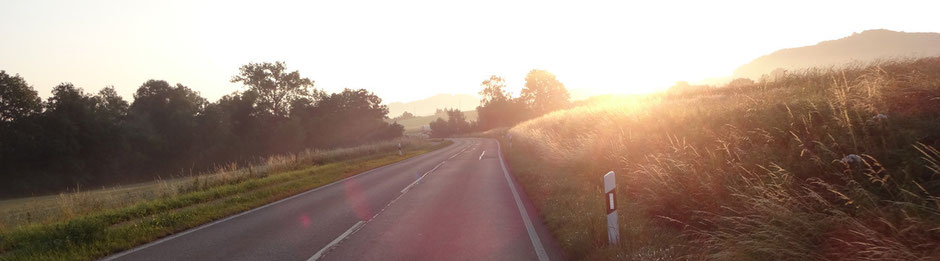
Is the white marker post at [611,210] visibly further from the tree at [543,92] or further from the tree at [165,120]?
the tree at [543,92]

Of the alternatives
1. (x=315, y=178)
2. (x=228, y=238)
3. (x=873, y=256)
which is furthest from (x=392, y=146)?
(x=873, y=256)

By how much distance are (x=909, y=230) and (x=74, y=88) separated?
52084 mm

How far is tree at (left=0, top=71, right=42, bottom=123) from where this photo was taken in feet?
112

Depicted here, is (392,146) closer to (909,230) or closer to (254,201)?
(254,201)

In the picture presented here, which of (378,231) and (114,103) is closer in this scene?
(378,231)

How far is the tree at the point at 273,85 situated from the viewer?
187ft

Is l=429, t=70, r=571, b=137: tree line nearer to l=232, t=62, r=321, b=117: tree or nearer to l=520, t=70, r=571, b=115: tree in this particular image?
l=520, t=70, r=571, b=115: tree

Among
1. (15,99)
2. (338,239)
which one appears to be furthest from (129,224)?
(15,99)

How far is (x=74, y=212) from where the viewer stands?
435 inches

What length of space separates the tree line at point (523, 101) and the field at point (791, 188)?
7814 cm

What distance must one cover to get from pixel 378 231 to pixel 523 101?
3347 inches

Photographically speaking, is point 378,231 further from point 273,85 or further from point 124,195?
point 273,85

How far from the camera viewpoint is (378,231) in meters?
7.67

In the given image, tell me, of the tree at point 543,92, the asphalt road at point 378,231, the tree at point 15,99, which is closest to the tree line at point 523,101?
the tree at point 543,92
